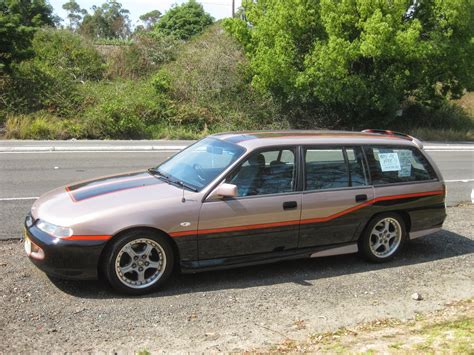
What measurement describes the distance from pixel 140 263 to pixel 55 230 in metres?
0.82

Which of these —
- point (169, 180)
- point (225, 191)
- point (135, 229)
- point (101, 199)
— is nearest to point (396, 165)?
point (225, 191)

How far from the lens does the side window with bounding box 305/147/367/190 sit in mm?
5602

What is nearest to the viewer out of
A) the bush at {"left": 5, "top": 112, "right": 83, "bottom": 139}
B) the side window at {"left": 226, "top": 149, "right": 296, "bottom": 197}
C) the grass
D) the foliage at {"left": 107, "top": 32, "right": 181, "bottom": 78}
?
the grass

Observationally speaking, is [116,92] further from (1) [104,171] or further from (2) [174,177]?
(2) [174,177]

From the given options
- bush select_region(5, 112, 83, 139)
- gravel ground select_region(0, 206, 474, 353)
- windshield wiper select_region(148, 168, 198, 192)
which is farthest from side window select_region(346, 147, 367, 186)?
bush select_region(5, 112, 83, 139)

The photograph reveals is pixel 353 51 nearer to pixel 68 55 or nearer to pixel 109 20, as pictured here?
pixel 68 55

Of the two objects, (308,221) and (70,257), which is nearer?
(70,257)

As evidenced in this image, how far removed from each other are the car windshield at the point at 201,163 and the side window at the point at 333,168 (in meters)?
0.81

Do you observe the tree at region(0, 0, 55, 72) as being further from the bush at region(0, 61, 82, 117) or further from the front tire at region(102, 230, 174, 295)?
the front tire at region(102, 230, 174, 295)

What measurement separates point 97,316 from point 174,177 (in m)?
1.76

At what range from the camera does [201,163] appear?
564 centimetres

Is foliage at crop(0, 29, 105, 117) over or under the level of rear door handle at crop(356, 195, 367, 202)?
over

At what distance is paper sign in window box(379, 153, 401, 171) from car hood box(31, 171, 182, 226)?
2.51m

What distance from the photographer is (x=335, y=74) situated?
22.3 m
